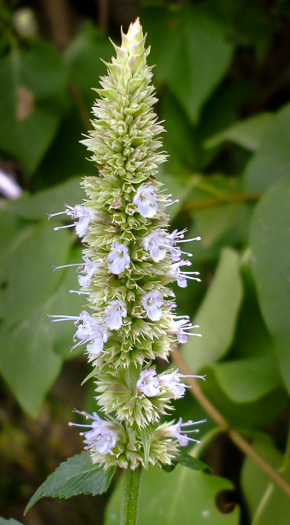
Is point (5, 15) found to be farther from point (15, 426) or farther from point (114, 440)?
point (15, 426)

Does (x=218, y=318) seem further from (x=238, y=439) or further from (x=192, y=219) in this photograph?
(x=192, y=219)

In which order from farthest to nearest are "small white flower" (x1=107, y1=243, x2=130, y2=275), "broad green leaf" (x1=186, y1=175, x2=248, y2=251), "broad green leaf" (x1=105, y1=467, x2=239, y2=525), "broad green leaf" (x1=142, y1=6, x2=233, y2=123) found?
"broad green leaf" (x1=142, y1=6, x2=233, y2=123), "broad green leaf" (x1=186, y1=175, x2=248, y2=251), "broad green leaf" (x1=105, y1=467, x2=239, y2=525), "small white flower" (x1=107, y1=243, x2=130, y2=275)

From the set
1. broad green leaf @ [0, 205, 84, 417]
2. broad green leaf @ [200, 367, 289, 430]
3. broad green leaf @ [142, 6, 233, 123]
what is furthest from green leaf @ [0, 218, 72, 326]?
broad green leaf @ [142, 6, 233, 123]

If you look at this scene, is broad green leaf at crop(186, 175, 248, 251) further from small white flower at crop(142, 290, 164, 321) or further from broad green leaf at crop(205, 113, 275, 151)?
small white flower at crop(142, 290, 164, 321)

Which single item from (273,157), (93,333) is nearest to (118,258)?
(93,333)

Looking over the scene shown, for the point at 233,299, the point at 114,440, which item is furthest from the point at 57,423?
the point at 114,440

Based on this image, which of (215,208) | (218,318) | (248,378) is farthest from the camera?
(215,208)

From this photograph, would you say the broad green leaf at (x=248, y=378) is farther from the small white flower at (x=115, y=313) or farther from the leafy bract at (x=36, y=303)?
the small white flower at (x=115, y=313)
